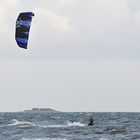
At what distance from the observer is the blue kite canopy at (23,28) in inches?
1276

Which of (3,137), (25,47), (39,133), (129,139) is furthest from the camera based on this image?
(39,133)

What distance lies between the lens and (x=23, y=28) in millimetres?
32844

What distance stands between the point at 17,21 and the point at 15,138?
1652 cm

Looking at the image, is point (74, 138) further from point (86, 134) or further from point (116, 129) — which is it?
point (116, 129)

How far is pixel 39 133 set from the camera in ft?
175

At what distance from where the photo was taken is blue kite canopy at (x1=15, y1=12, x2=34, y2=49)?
1276 inches

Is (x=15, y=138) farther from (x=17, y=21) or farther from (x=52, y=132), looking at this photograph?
(x=17, y=21)

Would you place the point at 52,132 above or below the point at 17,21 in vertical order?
below

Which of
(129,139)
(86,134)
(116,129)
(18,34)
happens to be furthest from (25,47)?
(116,129)

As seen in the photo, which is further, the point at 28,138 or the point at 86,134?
the point at 86,134

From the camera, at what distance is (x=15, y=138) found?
47.9 m

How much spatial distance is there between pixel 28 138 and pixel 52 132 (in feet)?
21.4

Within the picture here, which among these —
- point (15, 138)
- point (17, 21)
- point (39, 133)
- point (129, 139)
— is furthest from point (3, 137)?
point (17, 21)

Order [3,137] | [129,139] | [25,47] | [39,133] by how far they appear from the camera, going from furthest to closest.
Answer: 1. [39,133]
2. [3,137]
3. [129,139]
4. [25,47]
